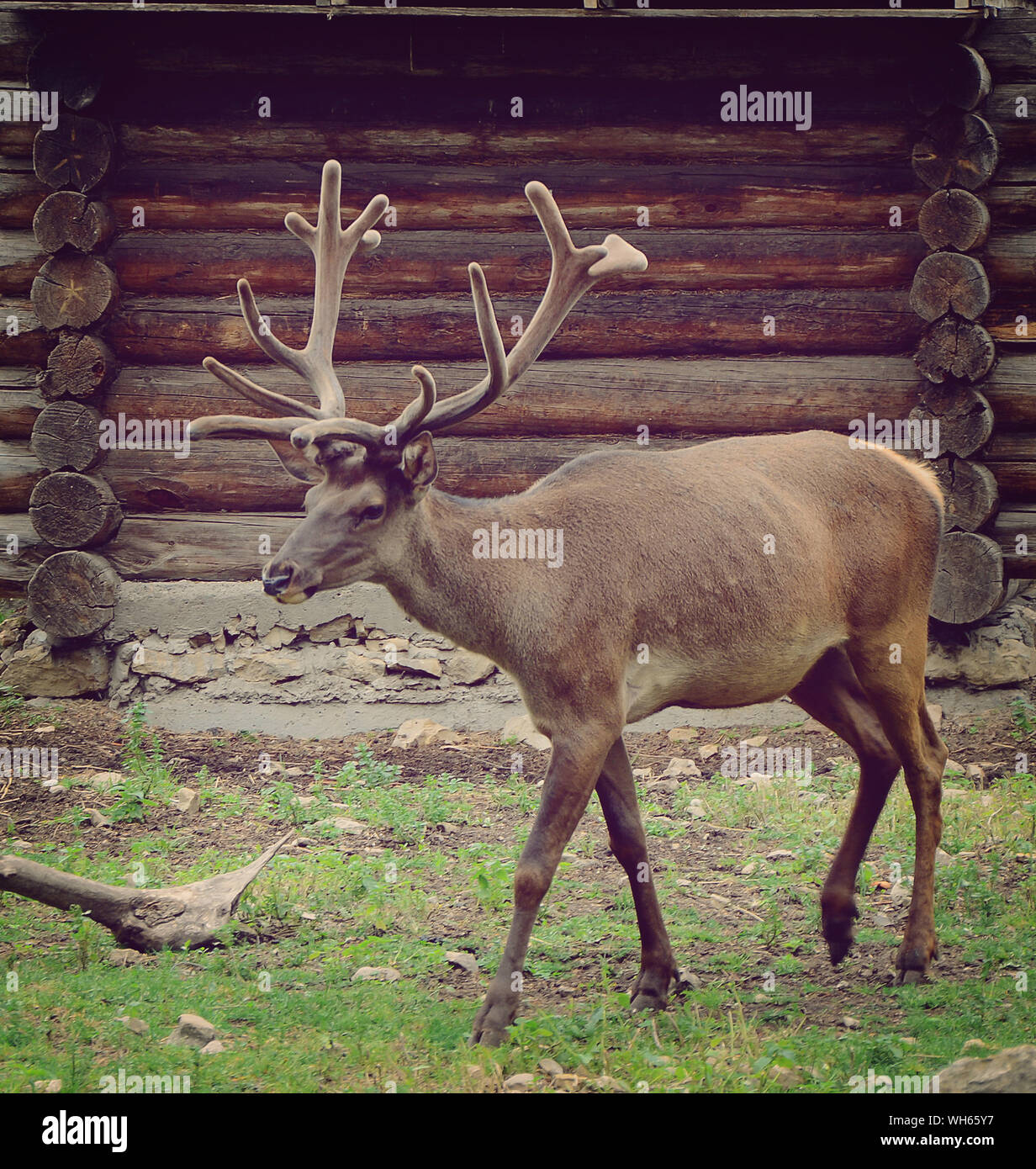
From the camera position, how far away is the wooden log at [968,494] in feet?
26.3

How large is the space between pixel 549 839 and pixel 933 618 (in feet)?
15.1

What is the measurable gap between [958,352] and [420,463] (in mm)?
4870

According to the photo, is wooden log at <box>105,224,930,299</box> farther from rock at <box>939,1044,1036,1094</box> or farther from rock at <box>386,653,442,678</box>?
rock at <box>939,1044,1036,1094</box>

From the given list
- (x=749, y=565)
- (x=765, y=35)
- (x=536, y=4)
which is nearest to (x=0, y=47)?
(x=536, y=4)

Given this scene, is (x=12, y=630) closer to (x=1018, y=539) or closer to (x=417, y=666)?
(x=417, y=666)

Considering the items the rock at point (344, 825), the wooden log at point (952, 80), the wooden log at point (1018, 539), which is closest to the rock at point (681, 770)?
the rock at point (344, 825)

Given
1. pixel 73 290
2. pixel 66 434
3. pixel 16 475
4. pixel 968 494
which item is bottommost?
pixel 968 494

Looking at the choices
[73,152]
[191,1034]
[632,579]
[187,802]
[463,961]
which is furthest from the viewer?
[73,152]

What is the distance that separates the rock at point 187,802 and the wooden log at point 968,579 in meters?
4.82

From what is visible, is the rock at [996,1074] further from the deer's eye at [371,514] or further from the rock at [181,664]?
the rock at [181,664]

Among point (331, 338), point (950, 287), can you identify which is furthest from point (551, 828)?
point (950, 287)

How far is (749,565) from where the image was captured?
480 centimetres

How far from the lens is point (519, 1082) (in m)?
3.88
